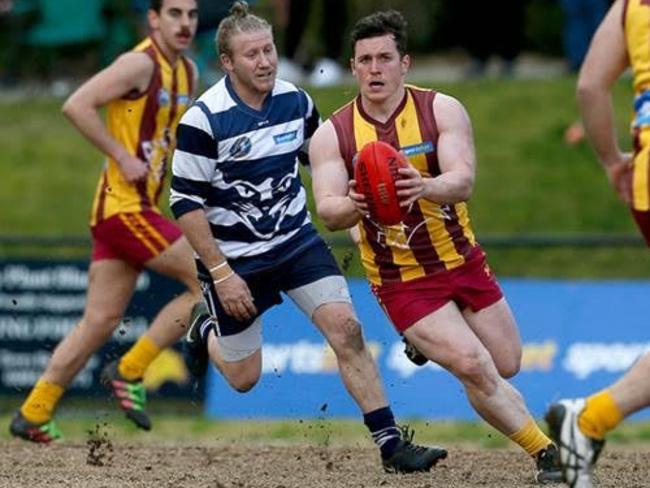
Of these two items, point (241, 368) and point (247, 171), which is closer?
point (247, 171)

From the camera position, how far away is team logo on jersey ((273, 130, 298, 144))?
963cm

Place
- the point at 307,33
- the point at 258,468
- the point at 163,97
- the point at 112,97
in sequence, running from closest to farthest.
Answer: the point at 258,468, the point at 112,97, the point at 163,97, the point at 307,33

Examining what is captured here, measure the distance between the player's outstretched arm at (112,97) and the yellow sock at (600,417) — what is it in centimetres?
425

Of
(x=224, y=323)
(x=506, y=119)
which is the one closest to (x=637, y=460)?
(x=224, y=323)

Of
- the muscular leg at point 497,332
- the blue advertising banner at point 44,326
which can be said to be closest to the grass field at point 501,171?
the blue advertising banner at point 44,326

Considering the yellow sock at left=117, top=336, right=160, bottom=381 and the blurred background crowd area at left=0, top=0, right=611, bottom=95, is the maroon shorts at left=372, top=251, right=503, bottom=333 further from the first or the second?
the blurred background crowd area at left=0, top=0, right=611, bottom=95

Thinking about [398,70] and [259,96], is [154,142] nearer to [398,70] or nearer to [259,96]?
[259,96]

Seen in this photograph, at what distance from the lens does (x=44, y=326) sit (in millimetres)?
15141

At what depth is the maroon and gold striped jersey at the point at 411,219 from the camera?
29.6 ft

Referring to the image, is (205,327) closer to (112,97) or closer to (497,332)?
(112,97)

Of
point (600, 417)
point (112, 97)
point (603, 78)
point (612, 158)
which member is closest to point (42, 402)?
point (112, 97)

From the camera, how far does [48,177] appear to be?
1848 centimetres

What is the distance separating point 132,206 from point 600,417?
14.4 feet

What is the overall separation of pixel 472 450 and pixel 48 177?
8.06 m
